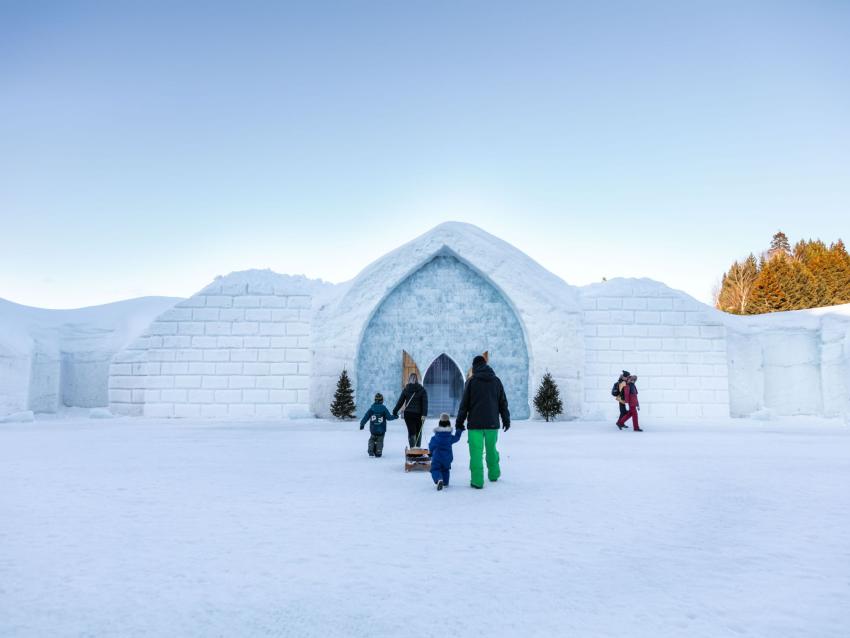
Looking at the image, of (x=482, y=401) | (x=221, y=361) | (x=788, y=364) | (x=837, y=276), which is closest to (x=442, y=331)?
(x=221, y=361)

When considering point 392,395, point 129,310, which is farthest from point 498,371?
point 129,310

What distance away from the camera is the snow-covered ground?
114 inches

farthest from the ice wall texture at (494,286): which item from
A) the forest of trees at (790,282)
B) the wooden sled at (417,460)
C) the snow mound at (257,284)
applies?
the forest of trees at (790,282)

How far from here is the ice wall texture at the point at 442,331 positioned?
1806 centimetres

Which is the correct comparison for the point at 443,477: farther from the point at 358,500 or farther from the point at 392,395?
the point at 392,395

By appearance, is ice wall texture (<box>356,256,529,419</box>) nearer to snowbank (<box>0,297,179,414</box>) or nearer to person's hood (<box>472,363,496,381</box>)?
snowbank (<box>0,297,179,414</box>)

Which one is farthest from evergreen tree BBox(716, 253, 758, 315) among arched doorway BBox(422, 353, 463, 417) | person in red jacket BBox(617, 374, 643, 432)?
person in red jacket BBox(617, 374, 643, 432)

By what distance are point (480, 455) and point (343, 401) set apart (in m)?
11.1

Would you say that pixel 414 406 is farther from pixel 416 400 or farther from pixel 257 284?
pixel 257 284

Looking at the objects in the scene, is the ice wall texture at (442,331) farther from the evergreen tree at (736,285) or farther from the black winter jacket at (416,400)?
the evergreen tree at (736,285)

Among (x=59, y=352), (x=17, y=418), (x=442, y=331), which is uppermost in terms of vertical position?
(x=442, y=331)

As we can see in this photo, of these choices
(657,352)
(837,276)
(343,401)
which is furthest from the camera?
(837,276)

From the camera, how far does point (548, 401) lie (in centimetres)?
1712

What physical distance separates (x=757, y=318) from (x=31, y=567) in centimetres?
2129
